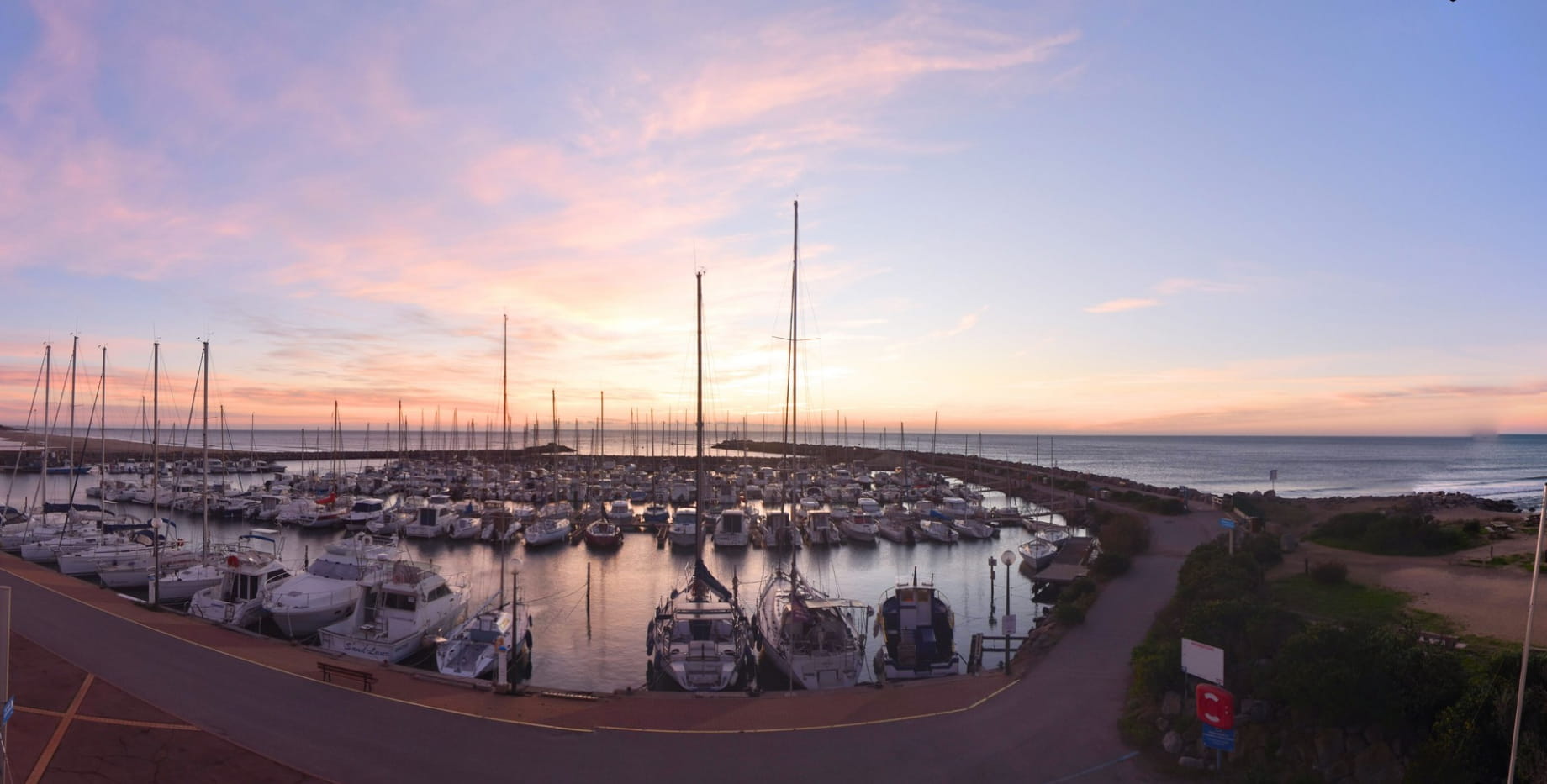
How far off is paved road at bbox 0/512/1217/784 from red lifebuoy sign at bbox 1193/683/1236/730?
1.36 m

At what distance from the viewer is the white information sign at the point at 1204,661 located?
11828 millimetres

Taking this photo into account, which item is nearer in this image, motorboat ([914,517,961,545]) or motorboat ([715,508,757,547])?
motorboat ([715,508,757,547])

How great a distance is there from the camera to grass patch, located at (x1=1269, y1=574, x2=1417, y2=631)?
15.7 m

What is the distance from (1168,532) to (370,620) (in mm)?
33437

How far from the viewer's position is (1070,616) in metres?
19.6

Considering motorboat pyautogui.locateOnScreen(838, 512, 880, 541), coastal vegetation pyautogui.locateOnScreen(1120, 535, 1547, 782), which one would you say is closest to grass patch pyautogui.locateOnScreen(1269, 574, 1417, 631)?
coastal vegetation pyautogui.locateOnScreen(1120, 535, 1547, 782)

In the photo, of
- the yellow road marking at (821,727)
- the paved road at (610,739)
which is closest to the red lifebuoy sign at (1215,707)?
the paved road at (610,739)

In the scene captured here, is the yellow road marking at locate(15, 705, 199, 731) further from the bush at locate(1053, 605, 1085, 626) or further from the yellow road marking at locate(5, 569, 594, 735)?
the bush at locate(1053, 605, 1085, 626)

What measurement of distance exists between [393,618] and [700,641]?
989 centimetres

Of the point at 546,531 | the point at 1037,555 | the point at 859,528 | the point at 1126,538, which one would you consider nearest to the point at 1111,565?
the point at 1126,538

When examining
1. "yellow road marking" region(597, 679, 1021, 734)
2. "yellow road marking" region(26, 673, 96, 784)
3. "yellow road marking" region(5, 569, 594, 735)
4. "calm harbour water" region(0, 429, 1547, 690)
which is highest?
"yellow road marking" region(26, 673, 96, 784)

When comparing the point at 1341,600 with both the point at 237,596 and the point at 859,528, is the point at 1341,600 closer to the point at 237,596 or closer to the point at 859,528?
the point at 859,528

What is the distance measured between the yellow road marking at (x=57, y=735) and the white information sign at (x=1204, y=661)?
17.1 meters

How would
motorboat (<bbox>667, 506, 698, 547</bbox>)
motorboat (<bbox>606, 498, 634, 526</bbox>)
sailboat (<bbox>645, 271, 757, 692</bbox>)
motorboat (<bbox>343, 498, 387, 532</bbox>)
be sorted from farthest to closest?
motorboat (<bbox>606, 498, 634, 526</bbox>)
motorboat (<bbox>343, 498, 387, 532</bbox>)
motorboat (<bbox>667, 506, 698, 547</bbox>)
sailboat (<bbox>645, 271, 757, 692</bbox>)
